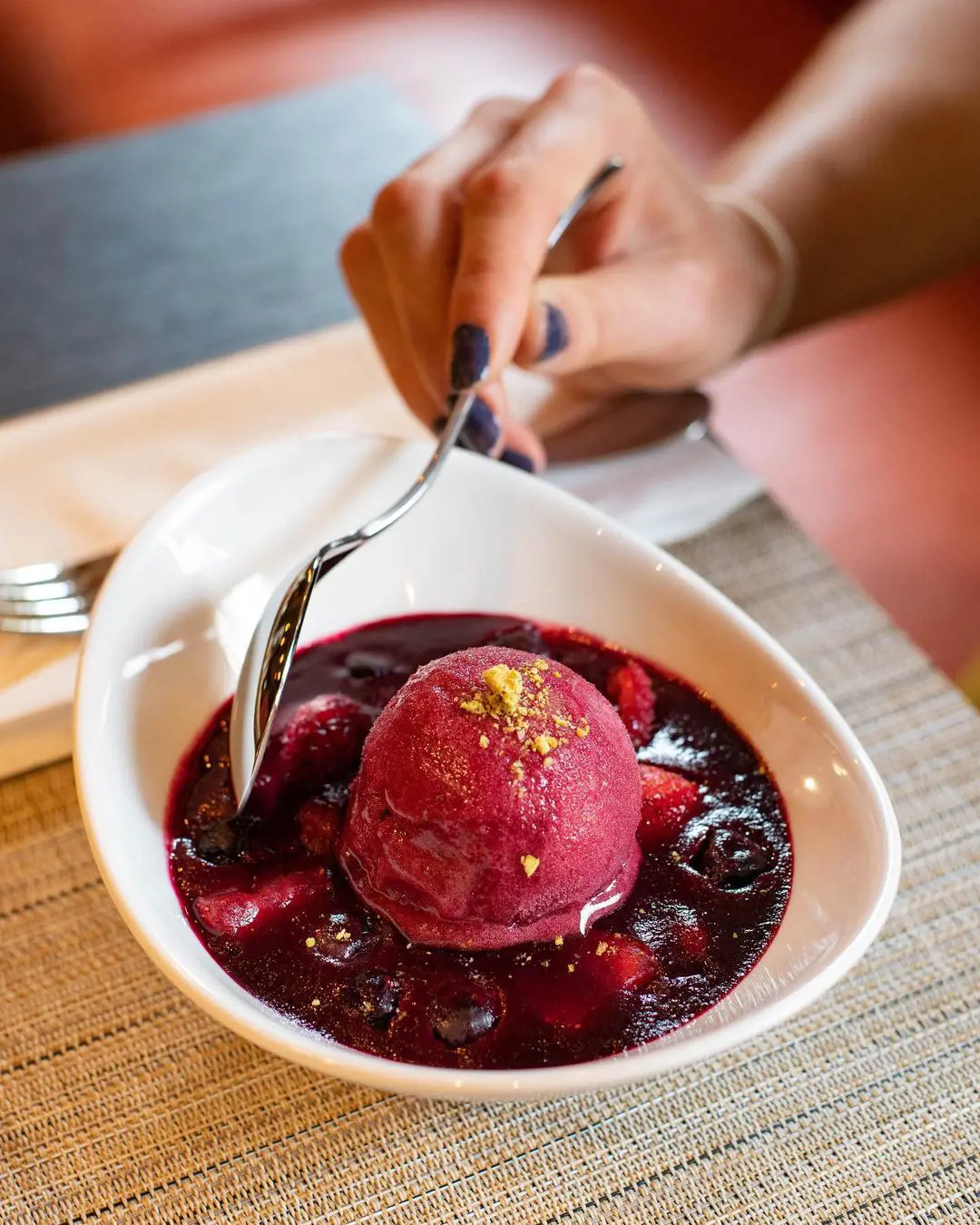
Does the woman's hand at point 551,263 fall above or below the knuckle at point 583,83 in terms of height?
below

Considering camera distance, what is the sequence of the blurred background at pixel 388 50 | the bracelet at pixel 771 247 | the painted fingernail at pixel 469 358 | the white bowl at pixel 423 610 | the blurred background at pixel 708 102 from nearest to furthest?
the white bowl at pixel 423 610 → the painted fingernail at pixel 469 358 → the bracelet at pixel 771 247 → the blurred background at pixel 708 102 → the blurred background at pixel 388 50

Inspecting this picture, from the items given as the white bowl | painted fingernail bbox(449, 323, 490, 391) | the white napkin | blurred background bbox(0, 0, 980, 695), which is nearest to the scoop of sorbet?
the white bowl

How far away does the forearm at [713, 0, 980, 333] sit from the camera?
1622 mm

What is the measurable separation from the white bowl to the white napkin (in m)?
0.25

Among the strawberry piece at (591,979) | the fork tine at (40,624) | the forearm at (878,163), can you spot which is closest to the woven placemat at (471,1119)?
the strawberry piece at (591,979)

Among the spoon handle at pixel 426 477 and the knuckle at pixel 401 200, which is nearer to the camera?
the spoon handle at pixel 426 477

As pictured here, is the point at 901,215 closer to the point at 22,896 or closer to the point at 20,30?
the point at 22,896

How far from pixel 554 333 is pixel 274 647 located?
0.46 metres

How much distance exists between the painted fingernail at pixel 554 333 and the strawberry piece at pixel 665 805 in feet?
1.57

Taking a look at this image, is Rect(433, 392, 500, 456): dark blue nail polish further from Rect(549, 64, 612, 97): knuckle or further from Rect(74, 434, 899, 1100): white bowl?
Rect(549, 64, 612, 97): knuckle

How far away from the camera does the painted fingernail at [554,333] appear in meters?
1.18

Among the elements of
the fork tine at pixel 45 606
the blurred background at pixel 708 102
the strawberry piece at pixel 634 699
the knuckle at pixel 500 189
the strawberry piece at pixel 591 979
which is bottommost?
the blurred background at pixel 708 102

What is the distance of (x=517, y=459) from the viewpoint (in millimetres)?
1244

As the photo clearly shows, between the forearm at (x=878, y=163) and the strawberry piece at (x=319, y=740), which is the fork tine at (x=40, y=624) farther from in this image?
the forearm at (x=878, y=163)
